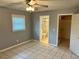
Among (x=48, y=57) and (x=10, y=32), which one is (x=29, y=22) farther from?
(x=48, y=57)

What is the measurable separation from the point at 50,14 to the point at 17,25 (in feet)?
7.13

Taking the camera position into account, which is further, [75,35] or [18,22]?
[18,22]

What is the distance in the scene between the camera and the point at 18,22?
15.6 feet

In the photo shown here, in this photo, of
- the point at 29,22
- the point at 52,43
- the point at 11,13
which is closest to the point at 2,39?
the point at 11,13

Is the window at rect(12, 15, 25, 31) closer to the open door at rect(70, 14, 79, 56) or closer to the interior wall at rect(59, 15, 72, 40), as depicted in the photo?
the open door at rect(70, 14, 79, 56)

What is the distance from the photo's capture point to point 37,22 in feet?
18.6

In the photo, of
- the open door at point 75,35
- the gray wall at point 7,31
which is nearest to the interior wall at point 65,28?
the open door at point 75,35

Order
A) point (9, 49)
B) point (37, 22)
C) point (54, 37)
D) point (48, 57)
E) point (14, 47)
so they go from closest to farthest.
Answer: point (48, 57)
point (9, 49)
point (14, 47)
point (54, 37)
point (37, 22)

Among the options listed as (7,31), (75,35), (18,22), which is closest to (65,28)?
(75,35)

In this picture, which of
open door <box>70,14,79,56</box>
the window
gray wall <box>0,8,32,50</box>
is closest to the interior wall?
open door <box>70,14,79,56</box>

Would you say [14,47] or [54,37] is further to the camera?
[54,37]

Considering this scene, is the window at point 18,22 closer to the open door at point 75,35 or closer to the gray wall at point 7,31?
the gray wall at point 7,31

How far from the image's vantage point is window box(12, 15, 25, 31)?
4.46 m

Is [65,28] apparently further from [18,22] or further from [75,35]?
[18,22]
